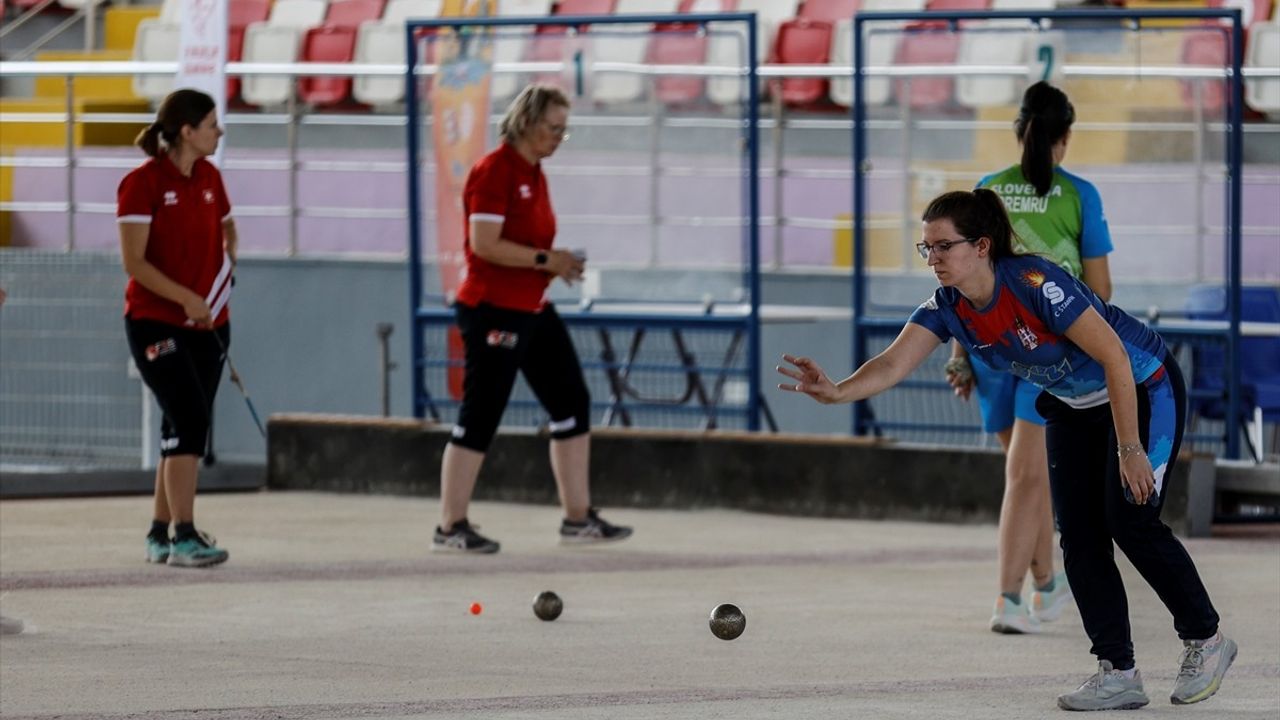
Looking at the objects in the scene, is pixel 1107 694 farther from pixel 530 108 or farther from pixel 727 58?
pixel 727 58

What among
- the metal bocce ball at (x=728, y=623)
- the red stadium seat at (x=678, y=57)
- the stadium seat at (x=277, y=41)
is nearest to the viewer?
the metal bocce ball at (x=728, y=623)

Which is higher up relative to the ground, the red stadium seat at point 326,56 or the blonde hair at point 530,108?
the red stadium seat at point 326,56

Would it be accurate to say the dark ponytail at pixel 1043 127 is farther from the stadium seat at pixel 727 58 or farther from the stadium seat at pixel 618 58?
the stadium seat at pixel 618 58

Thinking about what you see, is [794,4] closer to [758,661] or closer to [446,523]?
[446,523]

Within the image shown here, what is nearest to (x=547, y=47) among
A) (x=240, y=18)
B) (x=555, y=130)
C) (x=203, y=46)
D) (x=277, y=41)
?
(x=203, y=46)

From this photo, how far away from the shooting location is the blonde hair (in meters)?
9.32

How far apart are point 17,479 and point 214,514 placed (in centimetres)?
165

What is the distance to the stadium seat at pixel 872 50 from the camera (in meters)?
11.7

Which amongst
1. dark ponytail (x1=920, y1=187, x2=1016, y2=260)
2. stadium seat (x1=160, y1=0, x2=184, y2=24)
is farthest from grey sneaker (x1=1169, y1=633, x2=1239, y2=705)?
stadium seat (x1=160, y1=0, x2=184, y2=24)

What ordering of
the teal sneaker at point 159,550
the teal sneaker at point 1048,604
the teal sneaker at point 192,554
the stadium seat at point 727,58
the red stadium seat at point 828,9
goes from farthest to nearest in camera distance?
the red stadium seat at point 828,9 < the stadium seat at point 727,58 < the teal sneaker at point 159,550 < the teal sneaker at point 192,554 < the teal sneaker at point 1048,604

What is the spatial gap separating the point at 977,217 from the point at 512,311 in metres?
3.97

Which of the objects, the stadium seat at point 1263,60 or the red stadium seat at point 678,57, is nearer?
the red stadium seat at point 678,57

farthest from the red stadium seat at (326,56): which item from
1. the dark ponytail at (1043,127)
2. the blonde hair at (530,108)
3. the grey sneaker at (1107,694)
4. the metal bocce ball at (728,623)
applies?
A: the grey sneaker at (1107,694)

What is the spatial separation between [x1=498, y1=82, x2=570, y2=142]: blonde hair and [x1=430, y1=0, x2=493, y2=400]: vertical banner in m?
2.27
